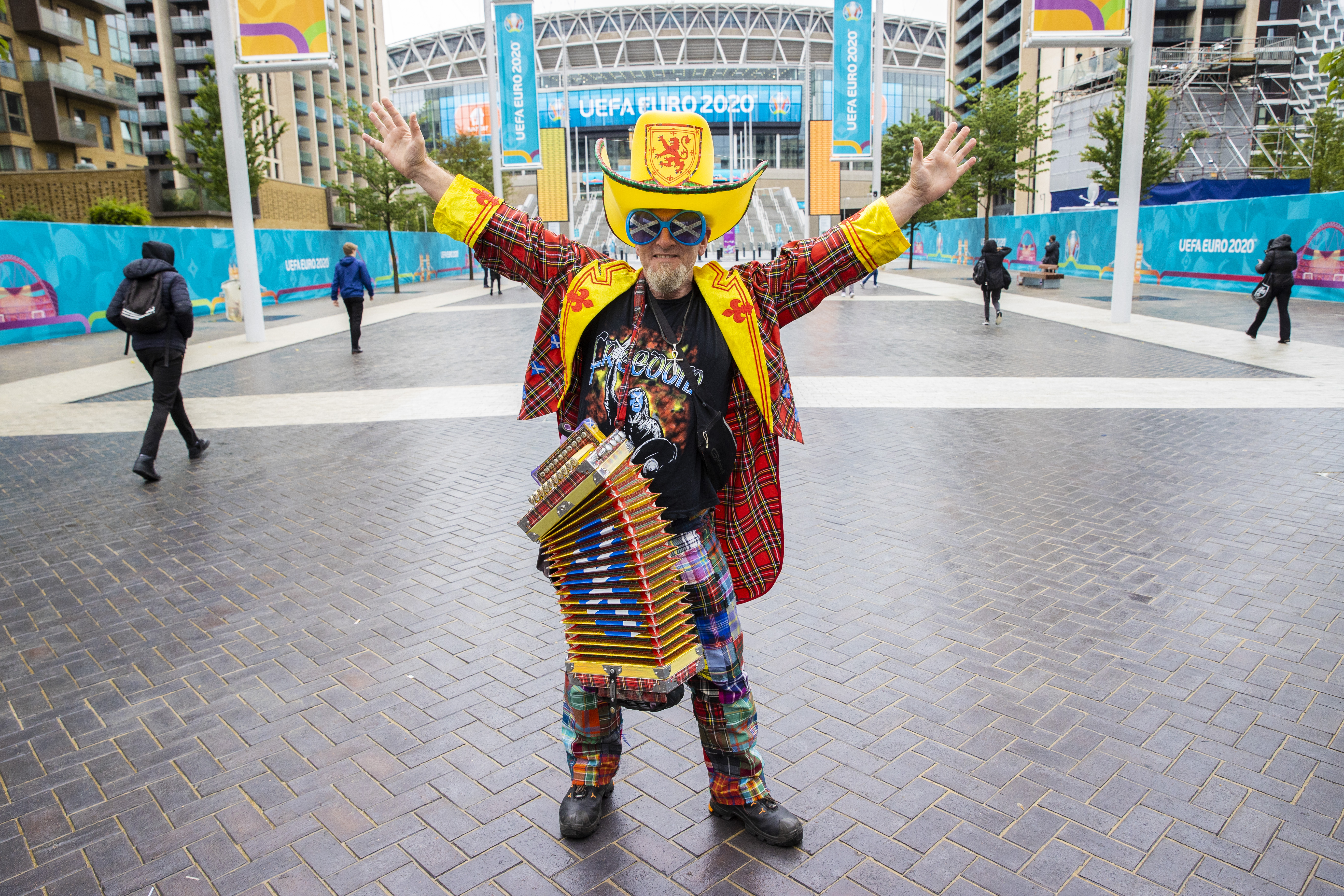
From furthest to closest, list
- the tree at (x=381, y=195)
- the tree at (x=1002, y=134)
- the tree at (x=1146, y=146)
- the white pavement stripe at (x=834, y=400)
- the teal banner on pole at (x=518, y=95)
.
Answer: the tree at (x=1146, y=146) → the tree at (x=1002, y=134) → the tree at (x=381, y=195) → the teal banner on pole at (x=518, y=95) → the white pavement stripe at (x=834, y=400)

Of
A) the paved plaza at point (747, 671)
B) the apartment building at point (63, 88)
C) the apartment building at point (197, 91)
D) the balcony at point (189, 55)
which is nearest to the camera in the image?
the paved plaza at point (747, 671)

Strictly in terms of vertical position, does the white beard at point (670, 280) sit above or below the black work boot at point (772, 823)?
above

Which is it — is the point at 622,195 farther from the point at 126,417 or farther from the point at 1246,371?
the point at 1246,371

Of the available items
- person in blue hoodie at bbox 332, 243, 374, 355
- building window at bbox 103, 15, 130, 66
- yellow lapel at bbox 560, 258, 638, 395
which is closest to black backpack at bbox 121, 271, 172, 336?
yellow lapel at bbox 560, 258, 638, 395

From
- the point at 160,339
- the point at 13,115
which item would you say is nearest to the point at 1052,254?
the point at 160,339

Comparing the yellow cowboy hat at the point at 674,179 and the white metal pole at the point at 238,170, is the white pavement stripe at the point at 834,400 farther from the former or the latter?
the yellow cowboy hat at the point at 674,179

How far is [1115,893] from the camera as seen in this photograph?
258 centimetres

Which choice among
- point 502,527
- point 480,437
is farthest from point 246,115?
point 502,527

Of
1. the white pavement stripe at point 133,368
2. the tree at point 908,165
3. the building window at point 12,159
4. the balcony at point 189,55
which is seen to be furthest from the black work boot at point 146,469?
the balcony at point 189,55

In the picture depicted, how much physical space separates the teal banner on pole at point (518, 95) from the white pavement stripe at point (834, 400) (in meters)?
18.6

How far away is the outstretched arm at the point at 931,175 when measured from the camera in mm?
2775

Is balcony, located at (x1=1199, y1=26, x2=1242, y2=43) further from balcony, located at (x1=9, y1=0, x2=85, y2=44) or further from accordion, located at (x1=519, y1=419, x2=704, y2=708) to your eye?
accordion, located at (x1=519, y1=419, x2=704, y2=708)

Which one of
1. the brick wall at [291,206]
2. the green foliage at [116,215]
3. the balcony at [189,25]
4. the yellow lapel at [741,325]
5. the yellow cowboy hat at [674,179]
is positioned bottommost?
the yellow lapel at [741,325]

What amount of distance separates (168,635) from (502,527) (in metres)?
2.13
